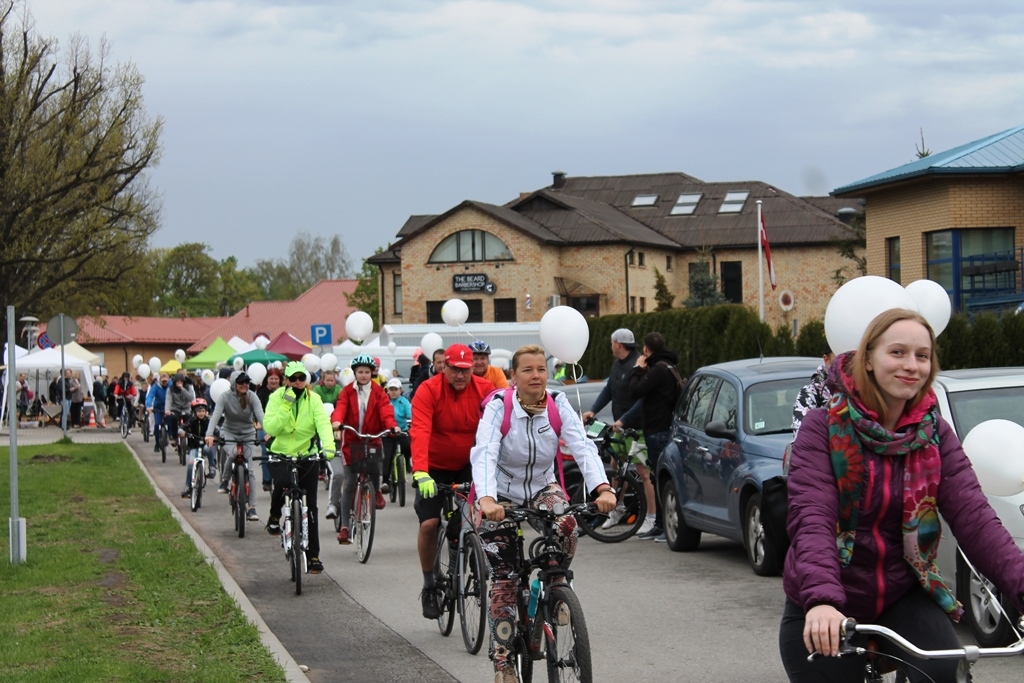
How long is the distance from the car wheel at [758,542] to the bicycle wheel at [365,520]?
12.0 feet

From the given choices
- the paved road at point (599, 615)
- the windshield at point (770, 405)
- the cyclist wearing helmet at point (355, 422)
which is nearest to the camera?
the paved road at point (599, 615)

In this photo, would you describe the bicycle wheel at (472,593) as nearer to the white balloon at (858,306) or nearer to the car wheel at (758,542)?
the white balloon at (858,306)

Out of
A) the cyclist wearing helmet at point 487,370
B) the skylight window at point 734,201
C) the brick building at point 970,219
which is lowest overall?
the cyclist wearing helmet at point 487,370

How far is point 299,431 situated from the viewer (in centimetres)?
1268

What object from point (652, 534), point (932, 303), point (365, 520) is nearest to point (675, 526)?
point (652, 534)

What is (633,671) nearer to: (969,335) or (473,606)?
(473,606)

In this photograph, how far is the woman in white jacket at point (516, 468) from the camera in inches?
270

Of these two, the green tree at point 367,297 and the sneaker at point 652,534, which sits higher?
the green tree at point 367,297

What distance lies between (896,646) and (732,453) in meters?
8.56

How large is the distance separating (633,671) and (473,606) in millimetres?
1210

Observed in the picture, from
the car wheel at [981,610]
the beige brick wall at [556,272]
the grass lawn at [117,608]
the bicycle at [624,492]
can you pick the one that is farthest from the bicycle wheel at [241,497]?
the beige brick wall at [556,272]

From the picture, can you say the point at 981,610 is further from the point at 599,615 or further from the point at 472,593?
the point at 472,593

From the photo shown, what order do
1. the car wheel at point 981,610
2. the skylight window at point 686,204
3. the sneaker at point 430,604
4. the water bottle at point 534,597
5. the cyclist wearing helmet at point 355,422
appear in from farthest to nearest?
the skylight window at point 686,204
the cyclist wearing helmet at point 355,422
the sneaker at point 430,604
the car wheel at point 981,610
the water bottle at point 534,597

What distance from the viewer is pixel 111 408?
61.6 meters
